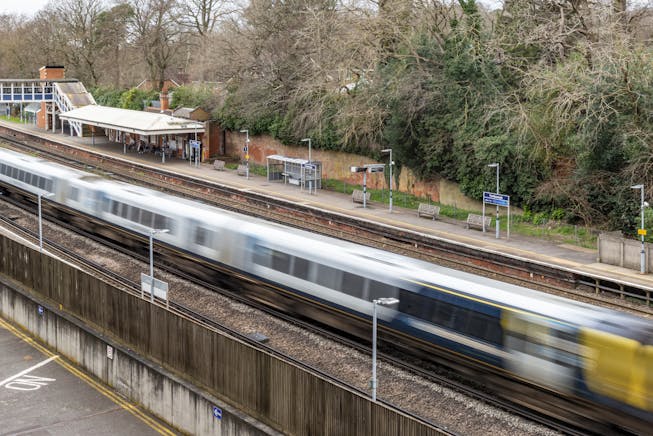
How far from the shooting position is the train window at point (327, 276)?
2067 centimetres

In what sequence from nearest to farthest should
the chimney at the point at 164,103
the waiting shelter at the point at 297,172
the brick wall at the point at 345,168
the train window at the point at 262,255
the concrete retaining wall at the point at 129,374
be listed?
the concrete retaining wall at the point at 129,374
the train window at the point at 262,255
the brick wall at the point at 345,168
the waiting shelter at the point at 297,172
the chimney at the point at 164,103

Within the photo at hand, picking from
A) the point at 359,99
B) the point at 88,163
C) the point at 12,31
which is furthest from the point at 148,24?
the point at 12,31

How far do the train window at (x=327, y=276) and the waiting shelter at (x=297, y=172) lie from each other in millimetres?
24883

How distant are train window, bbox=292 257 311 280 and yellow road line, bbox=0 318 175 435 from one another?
599 cm

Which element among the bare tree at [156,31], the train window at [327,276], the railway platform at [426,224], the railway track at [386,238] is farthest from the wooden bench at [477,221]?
the bare tree at [156,31]

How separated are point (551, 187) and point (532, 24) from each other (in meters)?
8.70

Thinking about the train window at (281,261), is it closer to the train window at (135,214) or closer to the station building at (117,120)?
the train window at (135,214)

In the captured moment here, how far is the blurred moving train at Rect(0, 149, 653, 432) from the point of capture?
1457cm

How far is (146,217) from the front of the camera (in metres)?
29.3

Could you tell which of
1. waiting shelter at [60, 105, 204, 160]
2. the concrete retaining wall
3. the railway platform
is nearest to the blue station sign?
the railway platform

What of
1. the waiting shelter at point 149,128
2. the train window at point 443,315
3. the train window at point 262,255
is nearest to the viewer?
the train window at point 443,315

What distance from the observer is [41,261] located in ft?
77.0

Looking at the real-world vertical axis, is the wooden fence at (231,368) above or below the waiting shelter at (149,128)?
below

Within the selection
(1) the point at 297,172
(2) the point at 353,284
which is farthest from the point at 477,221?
(2) the point at 353,284
